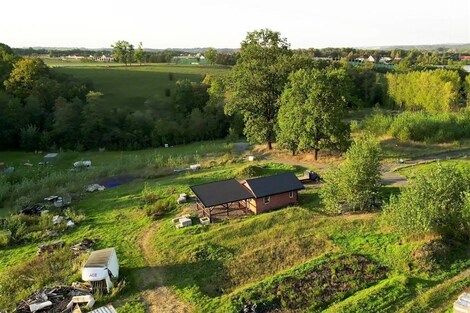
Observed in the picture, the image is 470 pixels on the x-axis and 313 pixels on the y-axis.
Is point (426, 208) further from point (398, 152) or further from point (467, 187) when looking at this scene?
point (398, 152)

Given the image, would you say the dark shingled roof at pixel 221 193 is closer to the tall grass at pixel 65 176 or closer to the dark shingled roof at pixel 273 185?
the dark shingled roof at pixel 273 185

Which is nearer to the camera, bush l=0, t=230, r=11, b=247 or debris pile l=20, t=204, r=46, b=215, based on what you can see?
bush l=0, t=230, r=11, b=247

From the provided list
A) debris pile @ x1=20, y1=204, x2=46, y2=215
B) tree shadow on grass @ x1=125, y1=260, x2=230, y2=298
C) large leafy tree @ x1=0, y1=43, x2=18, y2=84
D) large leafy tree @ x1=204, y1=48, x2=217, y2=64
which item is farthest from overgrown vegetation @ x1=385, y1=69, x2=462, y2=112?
large leafy tree @ x1=0, y1=43, x2=18, y2=84

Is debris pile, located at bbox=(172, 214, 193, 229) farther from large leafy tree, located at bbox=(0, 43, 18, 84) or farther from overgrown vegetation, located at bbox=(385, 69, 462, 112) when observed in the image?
overgrown vegetation, located at bbox=(385, 69, 462, 112)

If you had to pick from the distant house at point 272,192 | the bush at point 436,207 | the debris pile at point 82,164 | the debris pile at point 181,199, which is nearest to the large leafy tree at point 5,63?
the debris pile at point 82,164

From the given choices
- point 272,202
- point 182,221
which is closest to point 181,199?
point 182,221

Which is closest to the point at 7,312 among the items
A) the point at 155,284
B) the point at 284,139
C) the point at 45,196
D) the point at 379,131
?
the point at 155,284

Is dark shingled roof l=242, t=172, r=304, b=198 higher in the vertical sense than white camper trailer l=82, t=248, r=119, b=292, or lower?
higher
